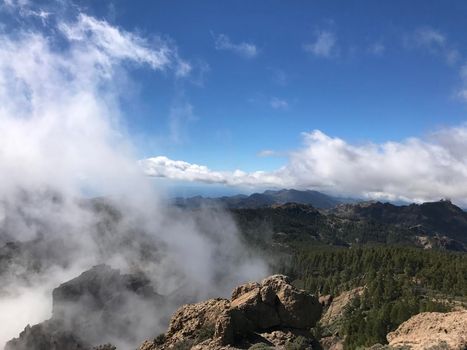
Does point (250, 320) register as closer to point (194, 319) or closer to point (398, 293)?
point (194, 319)

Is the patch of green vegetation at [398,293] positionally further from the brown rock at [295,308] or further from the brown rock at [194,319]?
the brown rock at [194,319]

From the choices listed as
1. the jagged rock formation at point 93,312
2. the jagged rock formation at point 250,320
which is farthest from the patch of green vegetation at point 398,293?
the jagged rock formation at point 93,312

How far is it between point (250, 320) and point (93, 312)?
121 m

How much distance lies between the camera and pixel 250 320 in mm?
46625

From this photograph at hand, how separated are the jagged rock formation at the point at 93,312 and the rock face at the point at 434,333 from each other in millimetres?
111045

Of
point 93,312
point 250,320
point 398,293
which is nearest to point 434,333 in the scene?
point 250,320

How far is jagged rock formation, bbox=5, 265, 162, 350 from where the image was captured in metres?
128

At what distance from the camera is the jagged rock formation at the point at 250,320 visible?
1695 inches

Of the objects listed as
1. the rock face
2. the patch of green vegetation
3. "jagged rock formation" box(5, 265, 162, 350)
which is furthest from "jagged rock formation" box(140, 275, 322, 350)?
"jagged rock formation" box(5, 265, 162, 350)

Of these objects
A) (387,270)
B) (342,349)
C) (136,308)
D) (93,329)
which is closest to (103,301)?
(136,308)

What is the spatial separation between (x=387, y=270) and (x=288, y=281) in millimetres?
142878

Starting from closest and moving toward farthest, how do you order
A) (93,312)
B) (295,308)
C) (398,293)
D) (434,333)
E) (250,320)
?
(434,333)
(250,320)
(295,308)
(398,293)
(93,312)

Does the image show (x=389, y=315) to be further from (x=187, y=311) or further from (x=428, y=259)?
(x=428, y=259)

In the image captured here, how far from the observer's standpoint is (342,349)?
106 metres
